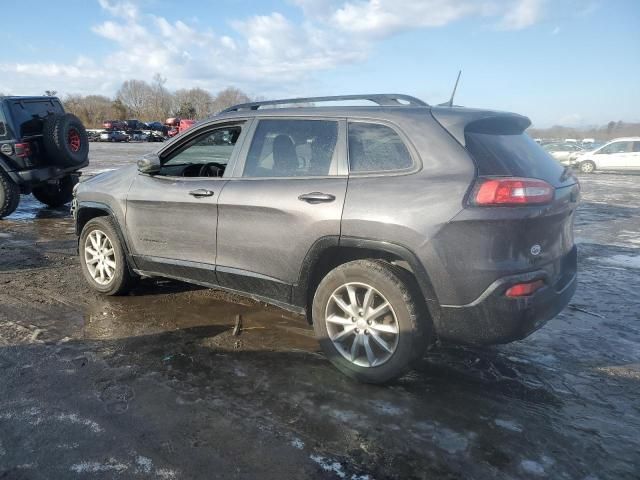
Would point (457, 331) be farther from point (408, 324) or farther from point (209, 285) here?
point (209, 285)

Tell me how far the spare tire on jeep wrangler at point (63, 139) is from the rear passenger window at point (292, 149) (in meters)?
6.41

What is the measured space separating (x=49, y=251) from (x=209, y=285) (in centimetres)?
373

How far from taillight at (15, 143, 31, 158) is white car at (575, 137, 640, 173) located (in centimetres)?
2097

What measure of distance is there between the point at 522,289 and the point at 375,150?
1.24 meters

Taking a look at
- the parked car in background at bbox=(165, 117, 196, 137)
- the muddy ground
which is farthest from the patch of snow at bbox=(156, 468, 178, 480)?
the parked car in background at bbox=(165, 117, 196, 137)

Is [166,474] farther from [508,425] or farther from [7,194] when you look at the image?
[7,194]

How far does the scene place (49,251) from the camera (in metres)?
6.66

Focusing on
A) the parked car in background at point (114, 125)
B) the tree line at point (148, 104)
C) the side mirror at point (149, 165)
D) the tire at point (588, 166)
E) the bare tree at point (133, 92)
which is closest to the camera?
the side mirror at point (149, 165)

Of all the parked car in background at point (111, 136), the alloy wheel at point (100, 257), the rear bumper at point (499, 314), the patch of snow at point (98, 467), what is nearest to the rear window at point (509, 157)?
the rear bumper at point (499, 314)

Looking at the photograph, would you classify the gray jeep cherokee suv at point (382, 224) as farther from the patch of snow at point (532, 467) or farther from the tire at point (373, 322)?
the patch of snow at point (532, 467)

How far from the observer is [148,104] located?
367ft

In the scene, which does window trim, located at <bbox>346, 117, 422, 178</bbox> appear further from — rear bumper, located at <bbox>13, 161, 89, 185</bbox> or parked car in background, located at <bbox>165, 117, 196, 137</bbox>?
parked car in background, located at <bbox>165, 117, 196, 137</bbox>

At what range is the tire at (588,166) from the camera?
70.1 feet

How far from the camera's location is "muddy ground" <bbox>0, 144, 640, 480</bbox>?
96.7 inches
